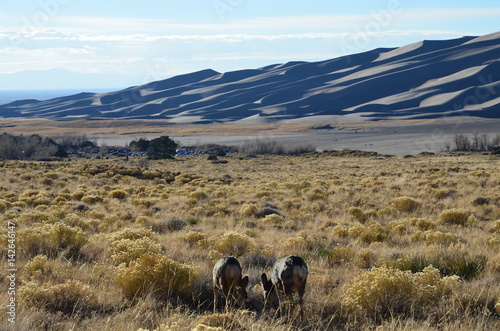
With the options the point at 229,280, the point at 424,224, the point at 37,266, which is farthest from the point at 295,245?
the point at 424,224

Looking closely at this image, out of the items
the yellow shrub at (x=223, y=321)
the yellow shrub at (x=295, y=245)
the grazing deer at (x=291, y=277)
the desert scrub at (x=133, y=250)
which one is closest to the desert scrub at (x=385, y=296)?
the grazing deer at (x=291, y=277)

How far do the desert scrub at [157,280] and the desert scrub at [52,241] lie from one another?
113 inches

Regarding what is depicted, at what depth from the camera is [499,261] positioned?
Answer: 27.5 ft

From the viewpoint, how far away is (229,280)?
5.53 meters

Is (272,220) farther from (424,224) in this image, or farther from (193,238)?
(193,238)

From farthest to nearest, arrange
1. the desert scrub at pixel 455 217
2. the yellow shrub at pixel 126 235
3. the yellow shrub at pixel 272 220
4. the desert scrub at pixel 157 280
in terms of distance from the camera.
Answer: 1. the yellow shrub at pixel 272 220
2. the desert scrub at pixel 455 217
3. the yellow shrub at pixel 126 235
4. the desert scrub at pixel 157 280

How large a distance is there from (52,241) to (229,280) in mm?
5256

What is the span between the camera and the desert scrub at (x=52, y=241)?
29.5 feet

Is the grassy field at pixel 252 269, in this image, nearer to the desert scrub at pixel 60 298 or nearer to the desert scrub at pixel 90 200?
the desert scrub at pixel 60 298

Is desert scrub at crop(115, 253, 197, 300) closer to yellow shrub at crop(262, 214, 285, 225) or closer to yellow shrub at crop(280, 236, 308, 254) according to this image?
yellow shrub at crop(280, 236, 308, 254)

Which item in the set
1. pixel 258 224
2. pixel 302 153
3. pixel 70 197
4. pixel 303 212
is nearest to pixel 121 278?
pixel 258 224

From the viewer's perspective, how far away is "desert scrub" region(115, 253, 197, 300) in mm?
6297

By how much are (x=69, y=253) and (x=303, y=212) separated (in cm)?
990

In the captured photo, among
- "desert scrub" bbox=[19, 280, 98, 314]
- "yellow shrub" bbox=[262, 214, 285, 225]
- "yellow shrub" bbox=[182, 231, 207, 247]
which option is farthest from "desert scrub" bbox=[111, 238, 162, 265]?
"yellow shrub" bbox=[262, 214, 285, 225]
